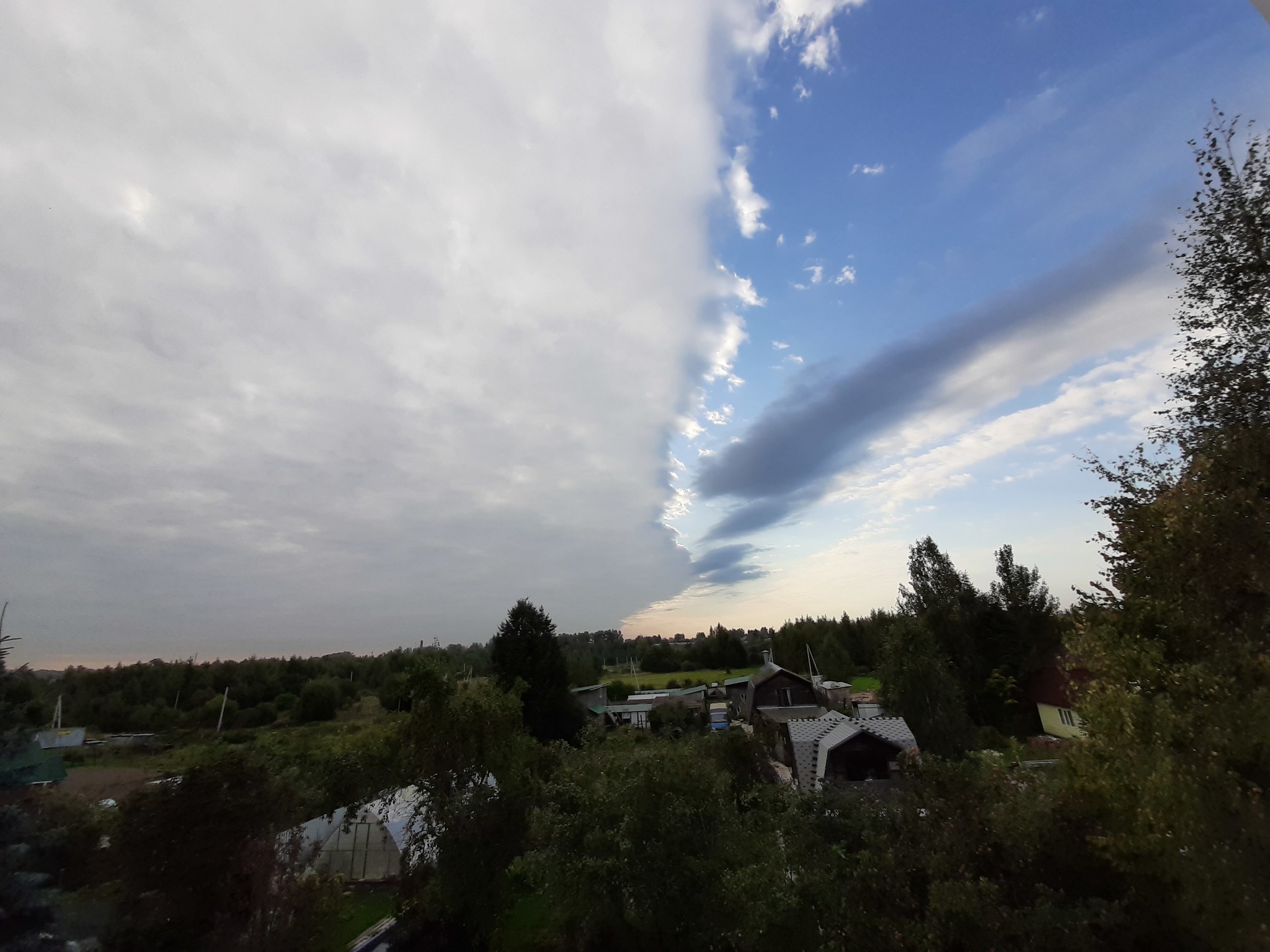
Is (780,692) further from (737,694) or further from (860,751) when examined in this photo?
(860,751)

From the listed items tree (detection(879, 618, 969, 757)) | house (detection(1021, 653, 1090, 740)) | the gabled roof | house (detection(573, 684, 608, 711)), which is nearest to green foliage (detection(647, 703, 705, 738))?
the gabled roof

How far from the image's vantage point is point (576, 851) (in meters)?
10.9

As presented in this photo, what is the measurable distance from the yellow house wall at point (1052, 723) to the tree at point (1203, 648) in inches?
1454

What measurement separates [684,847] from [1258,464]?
11.0 m

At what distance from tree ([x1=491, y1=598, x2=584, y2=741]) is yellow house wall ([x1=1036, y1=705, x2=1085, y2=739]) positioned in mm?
34024

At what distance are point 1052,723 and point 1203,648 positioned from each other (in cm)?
4109

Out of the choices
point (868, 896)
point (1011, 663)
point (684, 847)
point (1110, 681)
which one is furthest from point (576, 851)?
point (1011, 663)

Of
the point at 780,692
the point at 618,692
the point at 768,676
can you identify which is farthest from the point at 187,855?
the point at 618,692

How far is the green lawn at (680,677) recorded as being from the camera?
90.7 meters

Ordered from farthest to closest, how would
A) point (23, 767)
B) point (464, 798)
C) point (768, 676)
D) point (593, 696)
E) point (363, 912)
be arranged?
1. point (593, 696)
2. point (768, 676)
3. point (363, 912)
4. point (464, 798)
5. point (23, 767)

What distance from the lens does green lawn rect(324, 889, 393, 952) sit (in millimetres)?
17078

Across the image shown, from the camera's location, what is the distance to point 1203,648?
8.73 meters

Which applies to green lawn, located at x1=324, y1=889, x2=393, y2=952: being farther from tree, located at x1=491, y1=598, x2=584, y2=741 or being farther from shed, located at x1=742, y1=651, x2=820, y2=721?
shed, located at x1=742, y1=651, x2=820, y2=721

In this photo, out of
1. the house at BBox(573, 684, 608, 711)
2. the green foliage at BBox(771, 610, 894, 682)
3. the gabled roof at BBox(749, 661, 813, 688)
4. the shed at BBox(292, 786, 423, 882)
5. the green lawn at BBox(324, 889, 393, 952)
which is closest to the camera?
the green lawn at BBox(324, 889, 393, 952)
